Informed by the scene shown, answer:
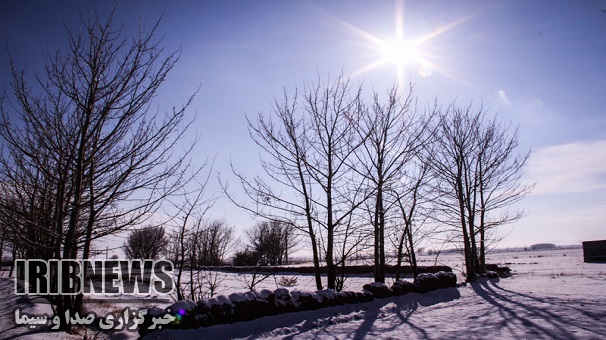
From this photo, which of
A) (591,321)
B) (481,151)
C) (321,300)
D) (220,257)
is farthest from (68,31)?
(481,151)

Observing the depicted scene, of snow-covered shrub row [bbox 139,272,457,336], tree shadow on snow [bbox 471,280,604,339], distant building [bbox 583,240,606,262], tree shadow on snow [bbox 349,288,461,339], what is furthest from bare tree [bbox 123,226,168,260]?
distant building [bbox 583,240,606,262]

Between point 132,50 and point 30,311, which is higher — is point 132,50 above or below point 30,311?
above

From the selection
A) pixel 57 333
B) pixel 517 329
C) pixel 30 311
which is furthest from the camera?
pixel 30 311

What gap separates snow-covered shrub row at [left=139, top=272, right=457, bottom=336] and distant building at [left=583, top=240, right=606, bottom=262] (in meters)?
30.3

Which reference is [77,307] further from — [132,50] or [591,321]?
[591,321]

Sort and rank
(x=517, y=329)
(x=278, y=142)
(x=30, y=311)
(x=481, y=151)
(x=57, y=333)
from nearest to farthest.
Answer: (x=517, y=329), (x=57, y=333), (x=30, y=311), (x=278, y=142), (x=481, y=151)

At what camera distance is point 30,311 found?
360 inches

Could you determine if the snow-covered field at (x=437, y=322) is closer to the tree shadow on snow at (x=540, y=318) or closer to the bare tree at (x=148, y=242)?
the tree shadow on snow at (x=540, y=318)

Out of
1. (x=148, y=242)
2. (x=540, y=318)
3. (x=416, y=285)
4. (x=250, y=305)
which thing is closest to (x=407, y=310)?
(x=416, y=285)

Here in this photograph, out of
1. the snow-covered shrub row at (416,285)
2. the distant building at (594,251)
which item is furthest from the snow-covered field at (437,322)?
the distant building at (594,251)

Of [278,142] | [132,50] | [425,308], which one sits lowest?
[425,308]

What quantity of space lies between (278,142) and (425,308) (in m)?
5.60

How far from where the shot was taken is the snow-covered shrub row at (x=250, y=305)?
543 cm

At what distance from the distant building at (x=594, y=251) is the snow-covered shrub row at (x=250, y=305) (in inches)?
1193
